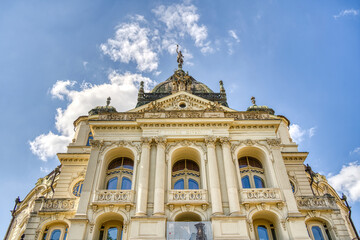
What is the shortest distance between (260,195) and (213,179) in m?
3.69

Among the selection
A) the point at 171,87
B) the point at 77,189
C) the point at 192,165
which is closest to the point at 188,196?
the point at 192,165

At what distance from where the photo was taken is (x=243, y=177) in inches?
1019

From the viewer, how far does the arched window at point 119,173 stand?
83.2ft

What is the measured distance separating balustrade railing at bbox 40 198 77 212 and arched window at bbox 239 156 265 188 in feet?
46.1

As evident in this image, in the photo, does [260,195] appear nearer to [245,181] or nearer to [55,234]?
[245,181]

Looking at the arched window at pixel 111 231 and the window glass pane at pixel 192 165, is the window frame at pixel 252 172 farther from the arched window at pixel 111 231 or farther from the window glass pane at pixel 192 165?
the arched window at pixel 111 231

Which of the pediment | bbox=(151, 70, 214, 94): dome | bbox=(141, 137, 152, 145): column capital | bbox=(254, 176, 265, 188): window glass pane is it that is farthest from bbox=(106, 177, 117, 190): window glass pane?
bbox=(151, 70, 214, 94): dome

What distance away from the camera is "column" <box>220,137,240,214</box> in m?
22.0

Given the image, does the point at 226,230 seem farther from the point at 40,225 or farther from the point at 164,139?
the point at 40,225

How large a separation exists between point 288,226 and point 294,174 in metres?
9.36

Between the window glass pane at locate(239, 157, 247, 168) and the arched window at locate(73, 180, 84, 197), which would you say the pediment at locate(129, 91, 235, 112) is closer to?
the window glass pane at locate(239, 157, 247, 168)

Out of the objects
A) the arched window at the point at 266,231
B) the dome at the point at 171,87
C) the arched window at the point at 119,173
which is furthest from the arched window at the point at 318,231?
the dome at the point at 171,87

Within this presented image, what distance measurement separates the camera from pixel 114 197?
74.6ft

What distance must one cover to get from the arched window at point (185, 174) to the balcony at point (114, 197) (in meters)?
4.14
